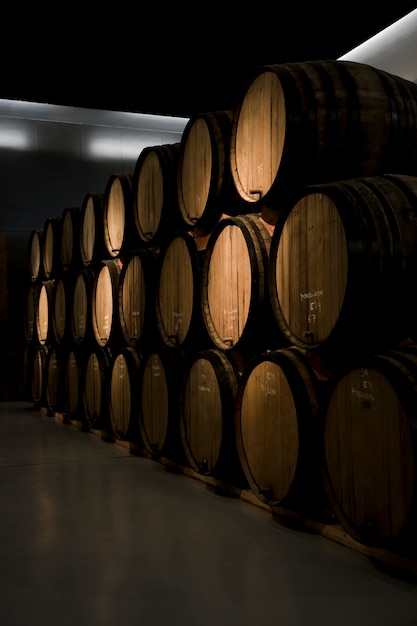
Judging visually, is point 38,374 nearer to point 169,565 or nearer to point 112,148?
point 112,148

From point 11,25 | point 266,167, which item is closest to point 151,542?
point 266,167

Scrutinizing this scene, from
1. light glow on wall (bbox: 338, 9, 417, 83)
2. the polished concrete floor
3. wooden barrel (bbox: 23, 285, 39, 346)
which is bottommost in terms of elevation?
the polished concrete floor

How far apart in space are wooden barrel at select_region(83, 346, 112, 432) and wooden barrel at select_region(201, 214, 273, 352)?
2142mm

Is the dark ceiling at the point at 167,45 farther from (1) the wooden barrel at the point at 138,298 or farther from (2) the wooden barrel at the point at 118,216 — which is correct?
(1) the wooden barrel at the point at 138,298

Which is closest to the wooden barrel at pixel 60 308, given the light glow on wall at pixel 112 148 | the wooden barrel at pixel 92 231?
Result: the wooden barrel at pixel 92 231

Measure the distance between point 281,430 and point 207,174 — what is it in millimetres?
1778

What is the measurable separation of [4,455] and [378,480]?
12.3 ft

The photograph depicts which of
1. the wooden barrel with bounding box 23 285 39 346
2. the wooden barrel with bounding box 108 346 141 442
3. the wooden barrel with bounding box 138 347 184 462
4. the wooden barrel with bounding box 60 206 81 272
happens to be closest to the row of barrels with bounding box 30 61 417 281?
the wooden barrel with bounding box 138 347 184 462

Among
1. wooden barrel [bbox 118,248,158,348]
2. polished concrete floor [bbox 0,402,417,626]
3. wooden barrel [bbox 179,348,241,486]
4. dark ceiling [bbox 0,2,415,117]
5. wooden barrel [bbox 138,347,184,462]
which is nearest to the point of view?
polished concrete floor [bbox 0,402,417,626]

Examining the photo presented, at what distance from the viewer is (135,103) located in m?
9.93

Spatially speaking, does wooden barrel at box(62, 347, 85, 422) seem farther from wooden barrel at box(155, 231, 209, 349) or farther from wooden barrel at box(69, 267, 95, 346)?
wooden barrel at box(155, 231, 209, 349)

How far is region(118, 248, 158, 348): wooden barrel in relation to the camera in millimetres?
5465

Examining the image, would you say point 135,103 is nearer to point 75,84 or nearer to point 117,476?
point 75,84

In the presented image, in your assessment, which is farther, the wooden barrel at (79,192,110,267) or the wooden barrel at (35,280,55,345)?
the wooden barrel at (35,280,55,345)
